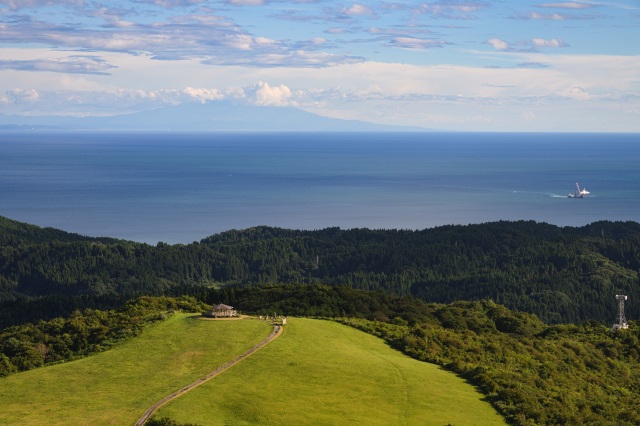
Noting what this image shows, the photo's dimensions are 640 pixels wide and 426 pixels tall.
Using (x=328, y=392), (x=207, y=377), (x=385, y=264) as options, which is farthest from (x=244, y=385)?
(x=385, y=264)

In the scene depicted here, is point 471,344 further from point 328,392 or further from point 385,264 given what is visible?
point 385,264

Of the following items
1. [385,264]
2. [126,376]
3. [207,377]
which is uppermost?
[207,377]

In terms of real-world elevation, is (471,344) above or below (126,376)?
below

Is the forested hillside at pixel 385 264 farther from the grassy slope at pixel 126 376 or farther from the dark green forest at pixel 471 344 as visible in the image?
the grassy slope at pixel 126 376

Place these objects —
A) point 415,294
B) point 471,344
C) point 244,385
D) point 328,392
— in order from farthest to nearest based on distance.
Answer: point 415,294 < point 471,344 < point 328,392 < point 244,385

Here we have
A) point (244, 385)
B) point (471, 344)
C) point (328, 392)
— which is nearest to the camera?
point (244, 385)

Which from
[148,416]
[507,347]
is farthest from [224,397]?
[507,347]

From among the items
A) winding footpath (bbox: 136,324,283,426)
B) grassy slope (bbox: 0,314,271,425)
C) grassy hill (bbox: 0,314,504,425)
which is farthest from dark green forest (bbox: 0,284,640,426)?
grassy slope (bbox: 0,314,271,425)
